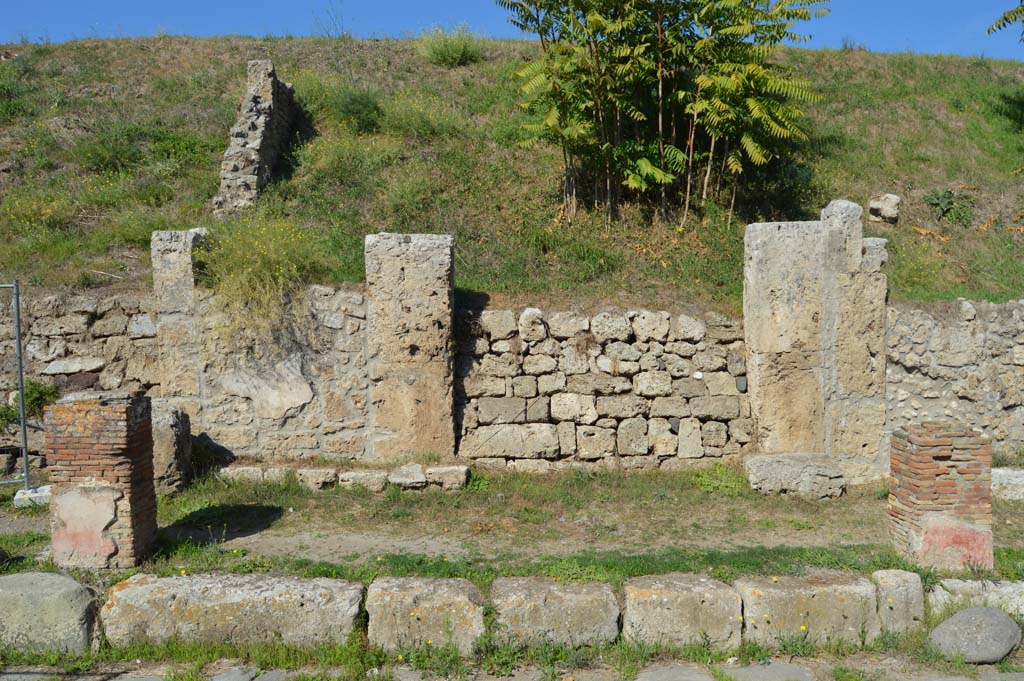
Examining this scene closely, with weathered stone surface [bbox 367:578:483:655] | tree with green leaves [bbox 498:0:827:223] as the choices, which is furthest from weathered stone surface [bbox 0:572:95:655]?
tree with green leaves [bbox 498:0:827:223]

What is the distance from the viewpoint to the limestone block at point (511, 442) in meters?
8.05

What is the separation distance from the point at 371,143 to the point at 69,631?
912 centimetres

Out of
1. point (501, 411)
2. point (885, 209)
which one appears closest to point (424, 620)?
point (501, 411)

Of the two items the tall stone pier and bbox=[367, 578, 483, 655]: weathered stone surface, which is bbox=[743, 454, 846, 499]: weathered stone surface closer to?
the tall stone pier

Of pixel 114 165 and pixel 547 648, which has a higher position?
pixel 114 165

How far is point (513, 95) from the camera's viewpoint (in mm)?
13688

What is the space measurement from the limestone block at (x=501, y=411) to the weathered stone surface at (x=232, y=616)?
3.48m

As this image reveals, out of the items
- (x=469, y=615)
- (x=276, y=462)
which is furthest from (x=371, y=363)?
(x=469, y=615)

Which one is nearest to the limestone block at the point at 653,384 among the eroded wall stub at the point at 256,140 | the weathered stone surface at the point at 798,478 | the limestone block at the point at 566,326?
the limestone block at the point at 566,326

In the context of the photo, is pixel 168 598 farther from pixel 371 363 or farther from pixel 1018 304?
pixel 1018 304

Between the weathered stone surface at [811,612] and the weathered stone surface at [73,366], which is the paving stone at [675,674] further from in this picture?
the weathered stone surface at [73,366]

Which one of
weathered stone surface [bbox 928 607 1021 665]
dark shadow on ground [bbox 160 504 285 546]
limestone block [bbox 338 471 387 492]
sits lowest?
weathered stone surface [bbox 928 607 1021 665]

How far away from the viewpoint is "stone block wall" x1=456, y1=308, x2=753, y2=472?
8078 mm

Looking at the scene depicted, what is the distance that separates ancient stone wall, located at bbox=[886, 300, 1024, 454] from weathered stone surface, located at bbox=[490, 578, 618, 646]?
501 centimetres
